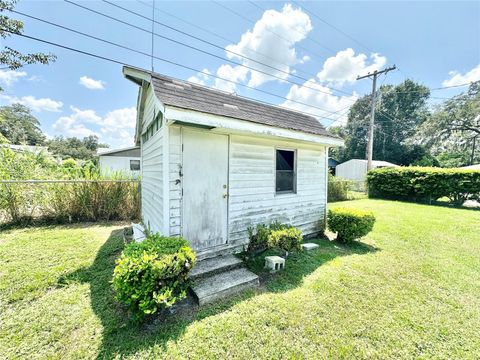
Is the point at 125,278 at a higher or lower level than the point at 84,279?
higher

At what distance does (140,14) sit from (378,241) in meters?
10.2

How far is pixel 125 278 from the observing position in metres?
2.38

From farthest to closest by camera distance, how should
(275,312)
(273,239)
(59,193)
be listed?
(59,193) → (273,239) → (275,312)

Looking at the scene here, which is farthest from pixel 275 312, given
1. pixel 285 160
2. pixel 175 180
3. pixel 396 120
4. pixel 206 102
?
pixel 396 120

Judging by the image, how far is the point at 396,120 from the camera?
32875mm

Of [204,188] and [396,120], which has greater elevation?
[396,120]

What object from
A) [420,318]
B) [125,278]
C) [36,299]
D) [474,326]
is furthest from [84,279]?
[474,326]

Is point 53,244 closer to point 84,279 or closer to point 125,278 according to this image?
point 84,279

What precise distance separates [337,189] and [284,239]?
1097 cm

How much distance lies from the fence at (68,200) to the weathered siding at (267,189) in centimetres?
515

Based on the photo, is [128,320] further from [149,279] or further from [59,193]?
[59,193]

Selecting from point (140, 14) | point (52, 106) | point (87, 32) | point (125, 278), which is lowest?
point (125, 278)

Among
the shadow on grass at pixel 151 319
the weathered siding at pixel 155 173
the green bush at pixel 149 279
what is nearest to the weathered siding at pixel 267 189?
the shadow on grass at pixel 151 319

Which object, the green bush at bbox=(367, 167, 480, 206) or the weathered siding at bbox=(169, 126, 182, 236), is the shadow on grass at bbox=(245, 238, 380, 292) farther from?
the green bush at bbox=(367, 167, 480, 206)
